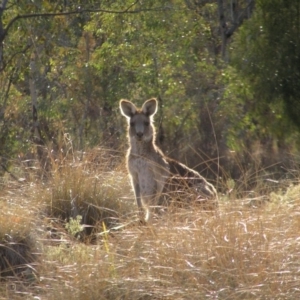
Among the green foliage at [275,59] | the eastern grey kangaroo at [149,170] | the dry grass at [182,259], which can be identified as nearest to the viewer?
the dry grass at [182,259]

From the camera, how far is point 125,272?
7141 millimetres

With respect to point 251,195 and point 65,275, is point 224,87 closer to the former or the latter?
point 251,195


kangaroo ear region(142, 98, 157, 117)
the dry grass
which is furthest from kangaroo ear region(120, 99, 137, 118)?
the dry grass

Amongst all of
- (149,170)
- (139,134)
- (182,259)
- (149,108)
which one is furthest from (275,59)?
(182,259)

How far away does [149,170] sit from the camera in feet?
38.5

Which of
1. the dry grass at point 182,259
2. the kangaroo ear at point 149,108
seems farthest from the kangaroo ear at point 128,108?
the dry grass at point 182,259

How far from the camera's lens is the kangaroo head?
40.2 ft

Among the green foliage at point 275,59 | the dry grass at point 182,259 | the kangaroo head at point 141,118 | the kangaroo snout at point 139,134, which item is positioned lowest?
the dry grass at point 182,259

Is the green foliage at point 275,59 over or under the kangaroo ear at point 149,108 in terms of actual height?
over

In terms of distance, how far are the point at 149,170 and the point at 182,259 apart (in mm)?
4585

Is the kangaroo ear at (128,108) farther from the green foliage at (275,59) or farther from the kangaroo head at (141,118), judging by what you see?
the green foliage at (275,59)

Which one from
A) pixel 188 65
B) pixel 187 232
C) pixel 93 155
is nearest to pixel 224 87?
pixel 188 65

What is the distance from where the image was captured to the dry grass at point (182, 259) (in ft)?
22.5

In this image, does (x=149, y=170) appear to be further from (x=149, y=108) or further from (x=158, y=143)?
(x=158, y=143)
